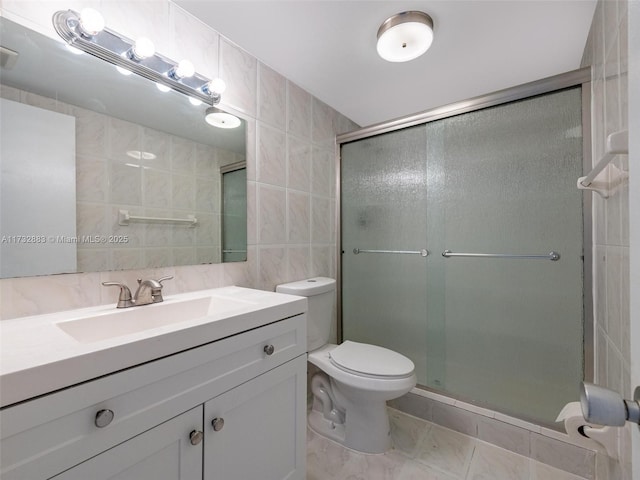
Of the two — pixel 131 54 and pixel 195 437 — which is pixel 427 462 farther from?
pixel 131 54

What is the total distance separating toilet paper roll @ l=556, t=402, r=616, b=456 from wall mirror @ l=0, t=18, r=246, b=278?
4.91 feet

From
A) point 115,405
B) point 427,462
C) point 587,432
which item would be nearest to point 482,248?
point 587,432

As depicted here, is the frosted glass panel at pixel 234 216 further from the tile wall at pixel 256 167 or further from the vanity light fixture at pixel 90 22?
the vanity light fixture at pixel 90 22

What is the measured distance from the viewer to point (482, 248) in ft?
5.09

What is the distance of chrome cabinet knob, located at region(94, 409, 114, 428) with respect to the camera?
0.55 metres

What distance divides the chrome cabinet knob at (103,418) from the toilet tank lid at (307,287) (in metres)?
0.97

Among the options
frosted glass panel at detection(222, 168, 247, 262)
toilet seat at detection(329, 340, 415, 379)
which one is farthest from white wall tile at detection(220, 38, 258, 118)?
toilet seat at detection(329, 340, 415, 379)

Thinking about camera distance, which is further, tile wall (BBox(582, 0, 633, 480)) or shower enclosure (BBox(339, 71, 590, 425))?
shower enclosure (BBox(339, 71, 590, 425))

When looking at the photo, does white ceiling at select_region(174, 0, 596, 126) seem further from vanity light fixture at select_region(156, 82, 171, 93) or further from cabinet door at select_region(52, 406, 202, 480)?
cabinet door at select_region(52, 406, 202, 480)

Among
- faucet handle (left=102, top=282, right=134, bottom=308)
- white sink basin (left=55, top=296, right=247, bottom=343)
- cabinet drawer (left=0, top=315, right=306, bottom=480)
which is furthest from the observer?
faucet handle (left=102, top=282, right=134, bottom=308)

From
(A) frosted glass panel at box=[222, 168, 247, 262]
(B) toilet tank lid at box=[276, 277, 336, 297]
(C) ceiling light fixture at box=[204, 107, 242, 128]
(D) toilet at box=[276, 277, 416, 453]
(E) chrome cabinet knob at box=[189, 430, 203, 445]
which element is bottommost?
(D) toilet at box=[276, 277, 416, 453]

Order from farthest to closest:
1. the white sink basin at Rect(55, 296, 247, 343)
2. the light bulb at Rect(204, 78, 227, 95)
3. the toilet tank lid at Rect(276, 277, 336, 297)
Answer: the toilet tank lid at Rect(276, 277, 336, 297), the light bulb at Rect(204, 78, 227, 95), the white sink basin at Rect(55, 296, 247, 343)

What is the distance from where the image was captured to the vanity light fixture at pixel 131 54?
2.86ft

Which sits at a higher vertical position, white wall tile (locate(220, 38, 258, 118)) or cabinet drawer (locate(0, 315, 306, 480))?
white wall tile (locate(220, 38, 258, 118))
